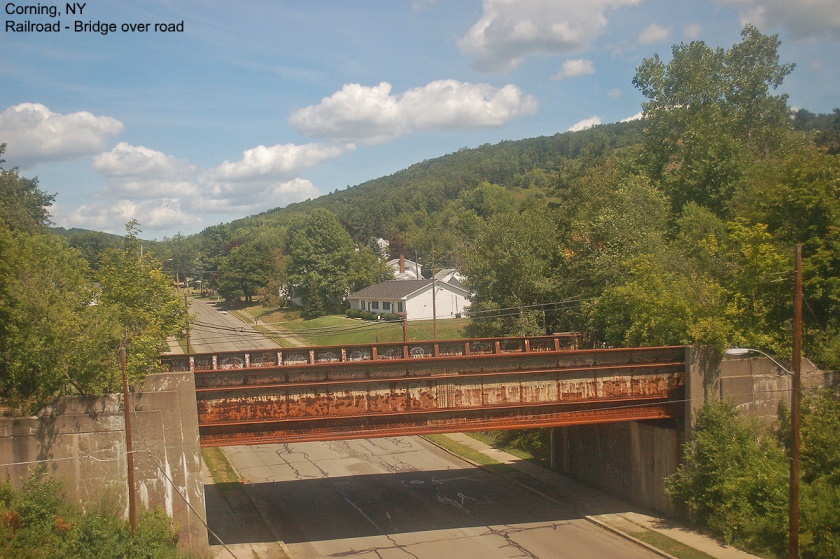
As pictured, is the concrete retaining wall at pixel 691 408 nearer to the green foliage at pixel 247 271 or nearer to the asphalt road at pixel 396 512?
the asphalt road at pixel 396 512

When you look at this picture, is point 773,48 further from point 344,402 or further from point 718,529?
point 344,402

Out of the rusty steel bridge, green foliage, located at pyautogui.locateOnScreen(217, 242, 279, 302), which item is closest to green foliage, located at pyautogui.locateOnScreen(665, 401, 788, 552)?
the rusty steel bridge

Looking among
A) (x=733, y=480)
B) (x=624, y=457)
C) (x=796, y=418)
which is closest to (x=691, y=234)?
(x=624, y=457)

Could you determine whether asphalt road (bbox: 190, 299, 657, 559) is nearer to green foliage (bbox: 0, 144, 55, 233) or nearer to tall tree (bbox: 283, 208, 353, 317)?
green foliage (bbox: 0, 144, 55, 233)

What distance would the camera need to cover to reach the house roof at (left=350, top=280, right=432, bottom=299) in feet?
238

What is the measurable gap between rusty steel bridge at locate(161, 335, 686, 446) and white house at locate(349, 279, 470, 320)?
45481 mm

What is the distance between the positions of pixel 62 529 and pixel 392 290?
5880 cm

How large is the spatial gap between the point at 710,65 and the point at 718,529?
41069 mm

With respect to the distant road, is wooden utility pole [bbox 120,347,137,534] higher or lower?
higher

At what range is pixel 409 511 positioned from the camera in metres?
24.2

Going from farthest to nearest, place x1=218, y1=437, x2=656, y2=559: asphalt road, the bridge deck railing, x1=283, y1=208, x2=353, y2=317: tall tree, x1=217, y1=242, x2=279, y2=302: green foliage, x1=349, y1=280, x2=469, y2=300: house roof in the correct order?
x1=217, y1=242, x2=279, y2=302: green foliage, x1=283, y1=208, x2=353, y2=317: tall tree, x1=349, y1=280, x2=469, y2=300: house roof, the bridge deck railing, x1=218, y1=437, x2=656, y2=559: asphalt road

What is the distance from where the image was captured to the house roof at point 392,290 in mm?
72550

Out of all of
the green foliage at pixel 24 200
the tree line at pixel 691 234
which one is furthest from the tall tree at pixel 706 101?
the green foliage at pixel 24 200

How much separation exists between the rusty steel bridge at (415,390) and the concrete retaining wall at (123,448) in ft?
3.73
